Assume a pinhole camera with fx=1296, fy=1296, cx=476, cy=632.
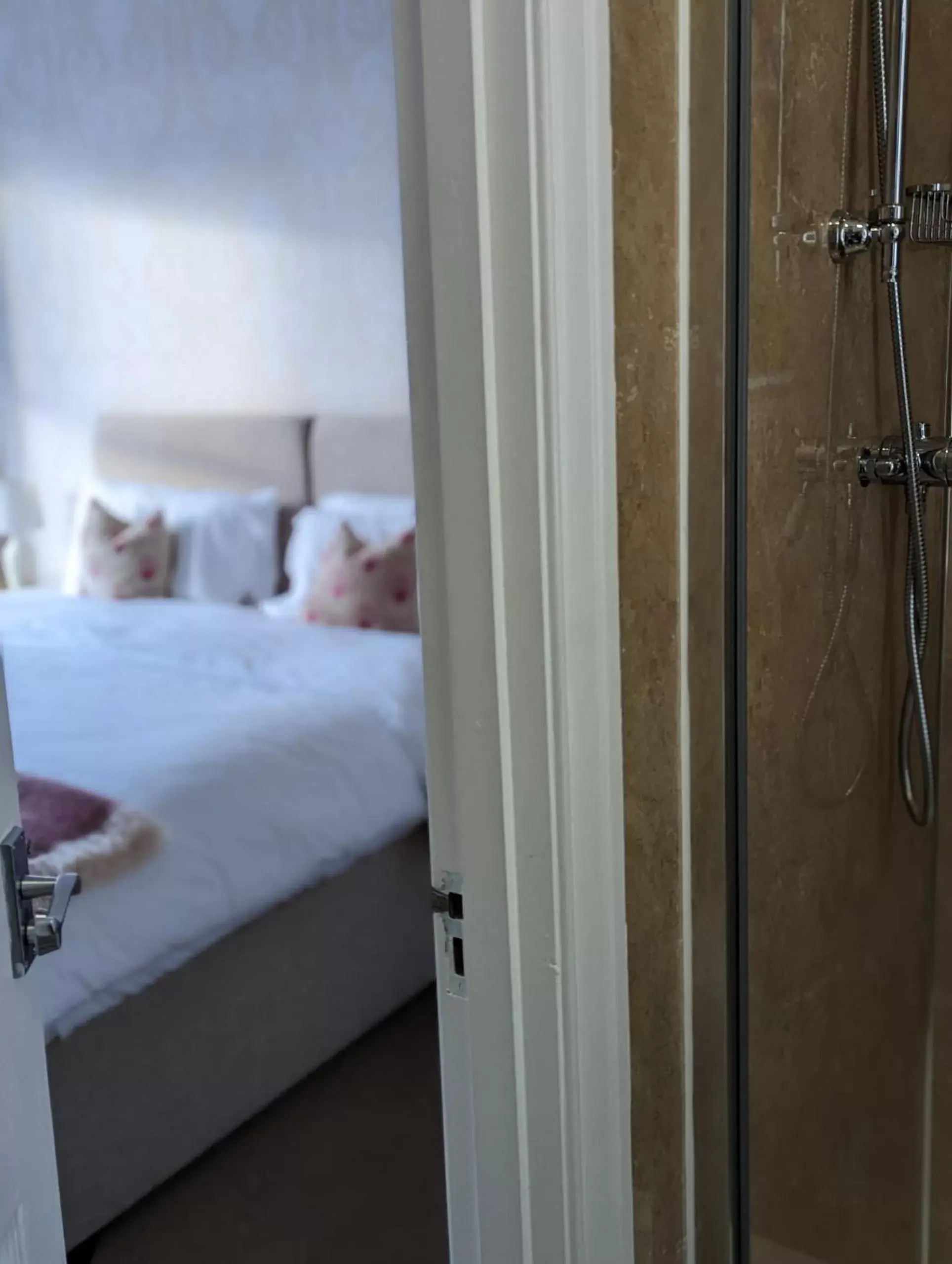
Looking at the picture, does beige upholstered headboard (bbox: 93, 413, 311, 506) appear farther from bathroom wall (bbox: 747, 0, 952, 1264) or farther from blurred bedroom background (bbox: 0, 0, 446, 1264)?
bathroom wall (bbox: 747, 0, 952, 1264)

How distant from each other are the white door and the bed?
114 centimetres

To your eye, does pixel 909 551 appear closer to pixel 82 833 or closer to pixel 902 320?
pixel 902 320

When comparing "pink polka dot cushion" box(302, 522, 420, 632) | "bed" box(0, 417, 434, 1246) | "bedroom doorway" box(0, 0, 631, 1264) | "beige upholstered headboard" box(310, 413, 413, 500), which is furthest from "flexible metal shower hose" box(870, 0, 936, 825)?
"beige upholstered headboard" box(310, 413, 413, 500)

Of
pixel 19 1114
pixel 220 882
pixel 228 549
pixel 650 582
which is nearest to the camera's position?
pixel 19 1114

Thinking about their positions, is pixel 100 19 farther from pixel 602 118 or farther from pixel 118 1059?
pixel 602 118

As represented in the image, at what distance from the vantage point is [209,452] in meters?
4.20

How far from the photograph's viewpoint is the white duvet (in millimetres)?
2236

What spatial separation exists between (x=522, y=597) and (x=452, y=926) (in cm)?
30

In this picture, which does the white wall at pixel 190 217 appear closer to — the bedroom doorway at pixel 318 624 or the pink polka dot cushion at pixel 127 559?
the bedroom doorway at pixel 318 624

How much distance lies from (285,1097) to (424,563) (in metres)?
1.95

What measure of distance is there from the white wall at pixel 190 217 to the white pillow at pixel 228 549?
0.35 metres

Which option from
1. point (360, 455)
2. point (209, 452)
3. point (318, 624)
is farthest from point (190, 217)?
point (318, 624)

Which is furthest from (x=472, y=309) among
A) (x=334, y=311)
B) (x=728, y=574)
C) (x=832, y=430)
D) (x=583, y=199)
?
(x=334, y=311)

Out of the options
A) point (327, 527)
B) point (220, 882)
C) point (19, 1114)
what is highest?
point (327, 527)
